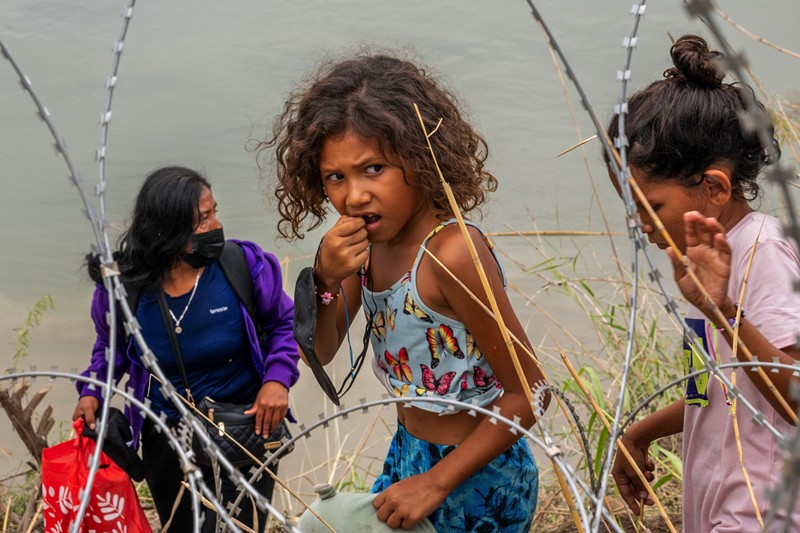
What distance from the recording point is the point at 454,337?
71.4 inches

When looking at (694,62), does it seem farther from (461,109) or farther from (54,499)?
(54,499)

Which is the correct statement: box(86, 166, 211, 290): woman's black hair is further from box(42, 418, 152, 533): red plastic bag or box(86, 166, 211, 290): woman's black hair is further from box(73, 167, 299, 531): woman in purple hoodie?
box(42, 418, 152, 533): red plastic bag

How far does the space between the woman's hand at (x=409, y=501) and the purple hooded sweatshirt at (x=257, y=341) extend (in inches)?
45.8

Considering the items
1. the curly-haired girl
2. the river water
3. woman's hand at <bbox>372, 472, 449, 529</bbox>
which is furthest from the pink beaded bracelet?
the river water

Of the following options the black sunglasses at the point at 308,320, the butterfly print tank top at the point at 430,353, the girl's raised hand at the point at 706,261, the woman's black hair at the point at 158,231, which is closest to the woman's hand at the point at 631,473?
the butterfly print tank top at the point at 430,353

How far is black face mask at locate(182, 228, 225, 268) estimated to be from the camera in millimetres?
2814

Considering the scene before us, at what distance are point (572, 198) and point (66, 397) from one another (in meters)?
2.65

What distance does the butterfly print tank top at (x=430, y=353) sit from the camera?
182 centimetres

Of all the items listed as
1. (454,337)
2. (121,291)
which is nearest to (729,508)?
(454,337)

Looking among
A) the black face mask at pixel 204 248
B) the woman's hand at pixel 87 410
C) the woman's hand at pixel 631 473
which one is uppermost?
the black face mask at pixel 204 248

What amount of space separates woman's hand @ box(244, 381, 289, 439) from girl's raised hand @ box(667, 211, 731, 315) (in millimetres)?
1693

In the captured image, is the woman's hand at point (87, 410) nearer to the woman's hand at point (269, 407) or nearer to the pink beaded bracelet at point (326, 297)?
the woman's hand at point (269, 407)

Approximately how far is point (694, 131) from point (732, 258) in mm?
241

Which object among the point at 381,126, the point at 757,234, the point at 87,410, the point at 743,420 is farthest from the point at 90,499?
the point at 757,234
